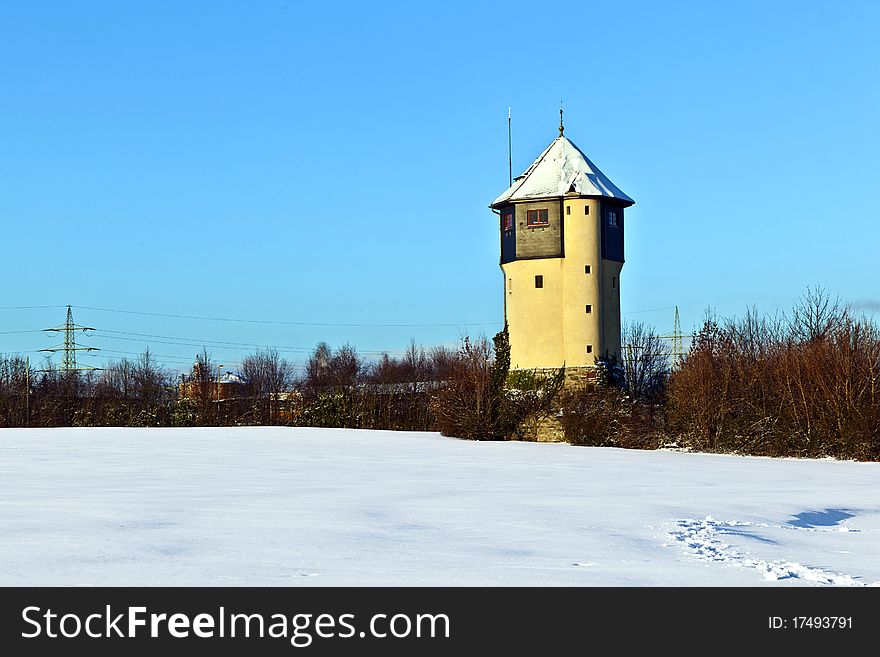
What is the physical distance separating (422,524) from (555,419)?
33484 millimetres

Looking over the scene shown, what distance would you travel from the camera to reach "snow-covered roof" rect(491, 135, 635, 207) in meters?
49.1

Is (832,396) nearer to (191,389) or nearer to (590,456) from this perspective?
(590,456)

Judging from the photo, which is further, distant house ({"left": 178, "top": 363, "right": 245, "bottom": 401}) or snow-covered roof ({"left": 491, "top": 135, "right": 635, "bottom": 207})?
distant house ({"left": 178, "top": 363, "right": 245, "bottom": 401})

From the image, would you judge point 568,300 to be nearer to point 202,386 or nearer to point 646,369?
point 646,369

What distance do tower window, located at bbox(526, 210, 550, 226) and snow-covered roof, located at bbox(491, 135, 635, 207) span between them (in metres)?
0.70

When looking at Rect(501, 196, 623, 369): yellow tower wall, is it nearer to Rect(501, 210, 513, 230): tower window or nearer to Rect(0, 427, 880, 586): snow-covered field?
Rect(501, 210, 513, 230): tower window

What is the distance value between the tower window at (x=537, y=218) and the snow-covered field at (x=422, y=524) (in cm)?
2311

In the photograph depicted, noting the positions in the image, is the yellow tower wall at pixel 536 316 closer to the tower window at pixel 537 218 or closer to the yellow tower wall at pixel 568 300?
the yellow tower wall at pixel 568 300

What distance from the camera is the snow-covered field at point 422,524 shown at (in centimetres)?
952

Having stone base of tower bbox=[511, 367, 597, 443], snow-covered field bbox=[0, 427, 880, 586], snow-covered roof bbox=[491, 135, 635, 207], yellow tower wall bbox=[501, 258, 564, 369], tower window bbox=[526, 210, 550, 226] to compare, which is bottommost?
snow-covered field bbox=[0, 427, 880, 586]

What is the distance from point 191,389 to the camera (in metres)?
84.4

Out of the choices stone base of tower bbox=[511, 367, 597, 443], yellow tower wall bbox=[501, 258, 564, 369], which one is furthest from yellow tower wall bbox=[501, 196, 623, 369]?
stone base of tower bbox=[511, 367, 597, 443]
